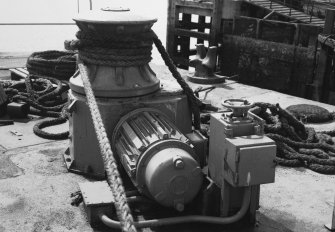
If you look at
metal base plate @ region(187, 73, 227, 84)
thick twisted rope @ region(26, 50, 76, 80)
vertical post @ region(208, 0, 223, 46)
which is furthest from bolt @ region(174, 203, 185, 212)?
vertical post @ region(208, 0, 223, 46)

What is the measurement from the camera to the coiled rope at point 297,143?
4781 mm

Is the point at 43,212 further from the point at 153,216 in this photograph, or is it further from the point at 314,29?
the point at 314,29

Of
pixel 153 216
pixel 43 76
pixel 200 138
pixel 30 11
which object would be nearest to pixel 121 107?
pixel 200 138

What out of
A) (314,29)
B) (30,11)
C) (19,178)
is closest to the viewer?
(19,178)

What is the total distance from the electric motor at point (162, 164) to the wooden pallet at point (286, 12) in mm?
11123

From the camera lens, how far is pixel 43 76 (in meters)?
7.47

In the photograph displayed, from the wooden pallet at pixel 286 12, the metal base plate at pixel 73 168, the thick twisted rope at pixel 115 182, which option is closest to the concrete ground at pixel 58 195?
the metal base plate at pixel 73 168

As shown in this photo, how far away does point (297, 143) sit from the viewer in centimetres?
514

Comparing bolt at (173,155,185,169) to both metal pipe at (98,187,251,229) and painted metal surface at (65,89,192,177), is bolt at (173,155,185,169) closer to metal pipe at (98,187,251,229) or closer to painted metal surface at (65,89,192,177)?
metal pipe at (98,187,251,229)

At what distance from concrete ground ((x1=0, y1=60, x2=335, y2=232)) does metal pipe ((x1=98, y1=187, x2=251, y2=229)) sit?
137mm

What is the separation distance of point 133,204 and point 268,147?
118 cm

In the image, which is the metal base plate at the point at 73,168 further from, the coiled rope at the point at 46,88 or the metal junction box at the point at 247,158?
the metal junction box at the point at 247,158

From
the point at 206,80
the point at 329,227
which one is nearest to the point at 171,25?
the point at 206,80

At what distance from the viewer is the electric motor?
3254 mm
